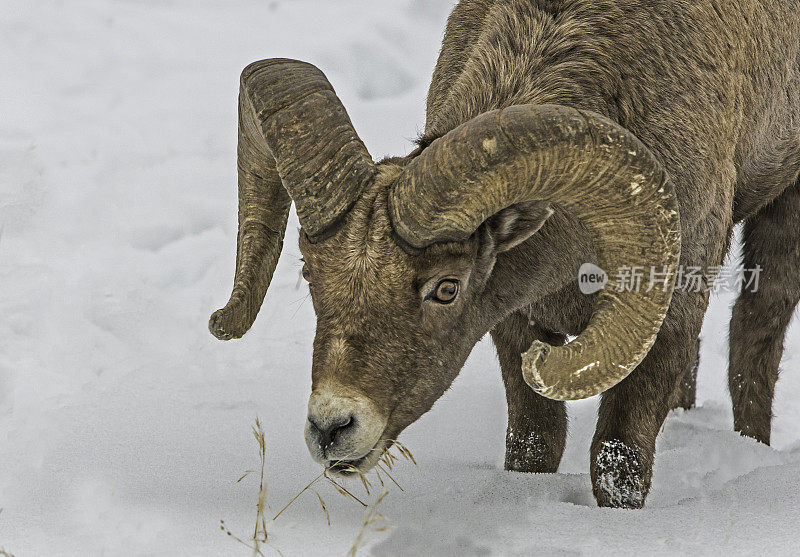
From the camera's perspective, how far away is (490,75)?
5863 millimetres

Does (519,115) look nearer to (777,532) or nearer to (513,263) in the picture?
(513,263)

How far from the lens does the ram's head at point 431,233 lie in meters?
4.68

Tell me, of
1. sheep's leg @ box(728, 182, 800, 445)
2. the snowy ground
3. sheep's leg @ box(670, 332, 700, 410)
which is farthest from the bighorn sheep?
sheep's leg @ box(670, 332, 700, 410)

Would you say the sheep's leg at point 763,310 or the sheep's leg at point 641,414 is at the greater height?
the sheep's leg at point 763,310

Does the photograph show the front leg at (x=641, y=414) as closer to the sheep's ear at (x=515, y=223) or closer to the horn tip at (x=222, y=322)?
the sheep's ear at (x=515, y=223)

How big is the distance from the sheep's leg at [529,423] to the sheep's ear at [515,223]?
1.70 metres

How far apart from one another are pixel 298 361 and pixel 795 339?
5.55 m

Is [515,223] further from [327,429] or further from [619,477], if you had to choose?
[619,477]

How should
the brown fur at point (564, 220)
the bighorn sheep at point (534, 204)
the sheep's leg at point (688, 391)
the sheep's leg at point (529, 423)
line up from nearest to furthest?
the bighorn sheep at point (534, 204) < the brown fur at point (564, 220) < the sheep's leg at point (529, 423) < the sheep's leg at point (688, 391)

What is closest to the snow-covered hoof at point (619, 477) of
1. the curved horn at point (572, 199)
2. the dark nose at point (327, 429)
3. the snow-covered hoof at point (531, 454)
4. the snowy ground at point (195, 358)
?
the snowy ground at point (195, 358)

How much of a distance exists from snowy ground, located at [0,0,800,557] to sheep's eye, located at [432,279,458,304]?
3.98 feet

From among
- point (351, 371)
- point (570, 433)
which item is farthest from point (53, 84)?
point (351, 371)

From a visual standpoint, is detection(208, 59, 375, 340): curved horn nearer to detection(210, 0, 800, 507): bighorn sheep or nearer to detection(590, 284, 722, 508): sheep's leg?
detection(210, 0, 800, 507): bighorn sheep

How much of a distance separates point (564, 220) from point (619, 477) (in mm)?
1613
